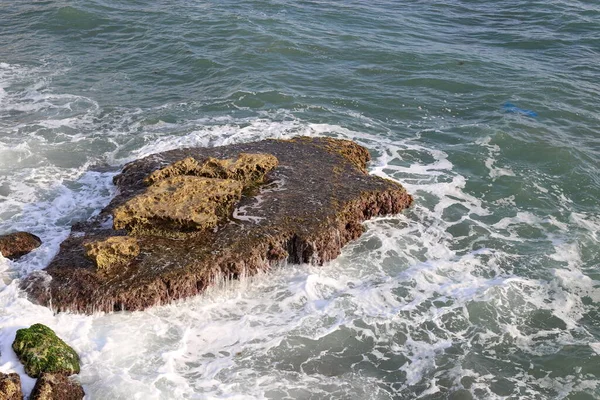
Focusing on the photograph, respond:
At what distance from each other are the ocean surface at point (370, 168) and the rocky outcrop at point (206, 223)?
386mm

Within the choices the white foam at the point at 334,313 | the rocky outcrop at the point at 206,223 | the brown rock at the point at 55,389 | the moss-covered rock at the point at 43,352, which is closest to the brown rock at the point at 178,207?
the rocky outcrop at the point at 206,223

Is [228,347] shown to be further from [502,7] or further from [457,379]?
[502,7]

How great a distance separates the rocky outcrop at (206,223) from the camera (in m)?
11.7

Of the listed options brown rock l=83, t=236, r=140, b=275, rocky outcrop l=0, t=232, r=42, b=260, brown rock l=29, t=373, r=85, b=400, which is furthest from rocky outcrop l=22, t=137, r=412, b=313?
brown rock l=29, t=373, r=85, b=400

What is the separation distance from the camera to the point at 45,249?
42.4 feet

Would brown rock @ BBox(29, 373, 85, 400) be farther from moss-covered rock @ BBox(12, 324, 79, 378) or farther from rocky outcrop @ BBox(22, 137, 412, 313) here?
rocky outcrop @ BBox(22, 137, 412, 313)

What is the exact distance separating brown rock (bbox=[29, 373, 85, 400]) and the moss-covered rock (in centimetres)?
23

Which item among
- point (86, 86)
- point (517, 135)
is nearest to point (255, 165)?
point (517, 135)

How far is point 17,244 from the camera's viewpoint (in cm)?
1280

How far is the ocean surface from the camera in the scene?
35.1 feet

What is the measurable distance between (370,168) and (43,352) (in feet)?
33.1

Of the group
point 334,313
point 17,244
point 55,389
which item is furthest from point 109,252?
point 334,313

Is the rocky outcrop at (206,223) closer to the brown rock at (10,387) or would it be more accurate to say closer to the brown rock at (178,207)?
the brown rock at (178,207)

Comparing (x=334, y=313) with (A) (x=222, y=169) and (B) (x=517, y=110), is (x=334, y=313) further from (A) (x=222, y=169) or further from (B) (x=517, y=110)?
(B) (x=517, y=110)
